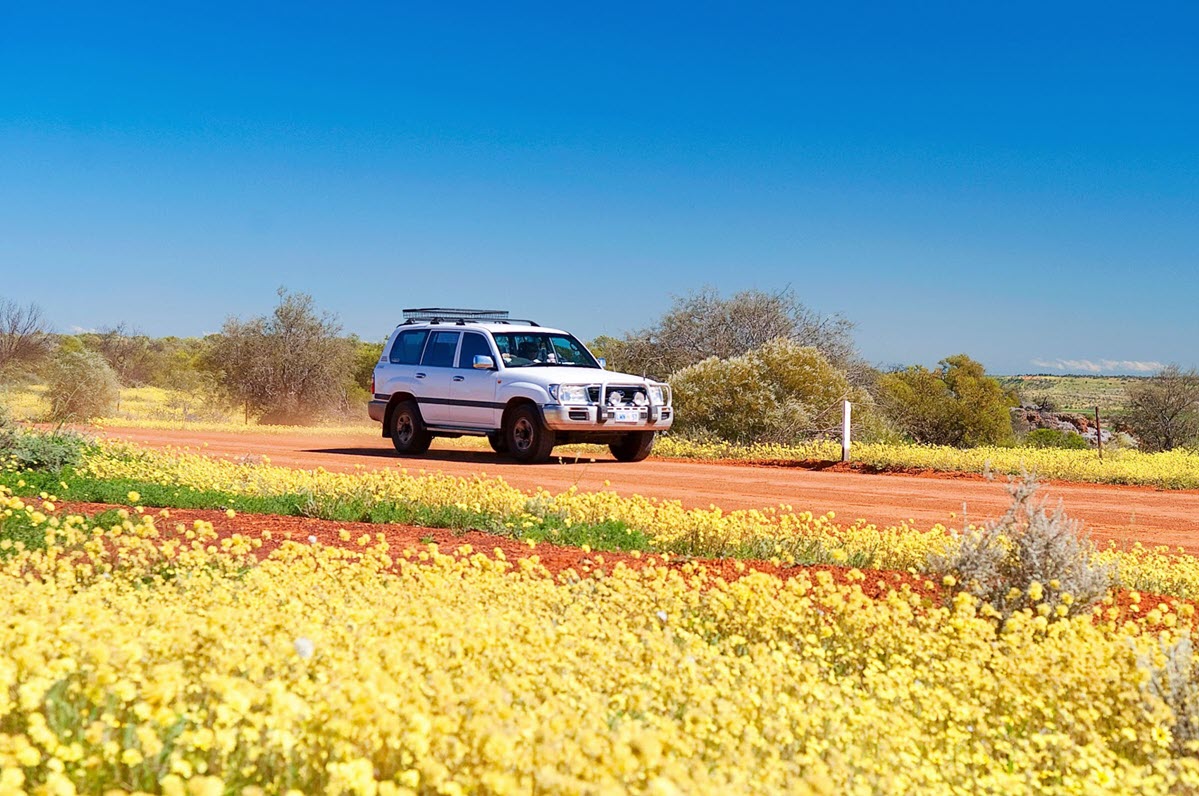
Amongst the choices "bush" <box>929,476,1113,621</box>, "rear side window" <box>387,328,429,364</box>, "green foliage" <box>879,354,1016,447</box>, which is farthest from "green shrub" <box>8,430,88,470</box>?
"green foliage" <box>879,354,1016,447</box>

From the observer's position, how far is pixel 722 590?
6.68m

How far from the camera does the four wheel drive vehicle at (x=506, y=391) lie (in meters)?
17.7

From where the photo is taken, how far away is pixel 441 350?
63.6 feet

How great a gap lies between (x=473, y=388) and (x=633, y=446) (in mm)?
2586

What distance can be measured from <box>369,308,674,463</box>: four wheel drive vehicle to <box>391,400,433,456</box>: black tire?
2 cm

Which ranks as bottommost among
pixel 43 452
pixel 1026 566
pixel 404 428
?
pixel 1026 566

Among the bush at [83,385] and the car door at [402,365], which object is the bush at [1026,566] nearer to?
the car door at [402,365]

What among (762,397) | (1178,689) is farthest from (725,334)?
(1178,689)

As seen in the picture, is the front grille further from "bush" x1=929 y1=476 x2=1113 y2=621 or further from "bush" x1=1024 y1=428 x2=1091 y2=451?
"bush" x1=1024 y1=428 x2=1091 y2=451

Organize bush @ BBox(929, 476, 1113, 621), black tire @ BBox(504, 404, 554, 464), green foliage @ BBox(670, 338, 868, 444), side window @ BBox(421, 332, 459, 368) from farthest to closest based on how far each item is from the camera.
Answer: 1. green foliage @ BBox(670, 338, 868, 444)
2. side window @ BBox(421, 332, 459, 368)
3. black tire @ BBox(504, 404, 554, 464)
4. bush @ BBox(929, 476, 1113, 621)

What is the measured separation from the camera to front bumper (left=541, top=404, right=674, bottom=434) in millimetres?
17438

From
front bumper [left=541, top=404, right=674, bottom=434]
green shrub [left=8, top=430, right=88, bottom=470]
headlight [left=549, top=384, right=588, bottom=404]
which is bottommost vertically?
green shrub [left=8, top=430, right=88, bottom=470]

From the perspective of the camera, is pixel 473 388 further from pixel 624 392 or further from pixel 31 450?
pixel 31 450

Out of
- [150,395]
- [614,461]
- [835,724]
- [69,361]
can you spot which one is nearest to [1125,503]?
[614,461]
